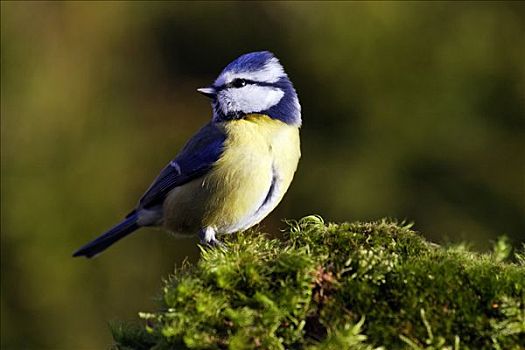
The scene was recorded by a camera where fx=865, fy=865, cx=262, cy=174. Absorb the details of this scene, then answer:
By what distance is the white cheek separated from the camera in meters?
3.01

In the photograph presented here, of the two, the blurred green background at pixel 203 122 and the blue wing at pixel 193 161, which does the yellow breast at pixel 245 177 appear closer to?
the blue wing at pixel 193 161

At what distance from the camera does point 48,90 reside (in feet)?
16.5

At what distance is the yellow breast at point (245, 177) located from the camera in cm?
289

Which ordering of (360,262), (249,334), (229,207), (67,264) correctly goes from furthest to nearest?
(67,264) → (229,207) → (360,262) → (249,334)

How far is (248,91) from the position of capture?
3020 mm

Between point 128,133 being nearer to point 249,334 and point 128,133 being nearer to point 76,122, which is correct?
point 76,122

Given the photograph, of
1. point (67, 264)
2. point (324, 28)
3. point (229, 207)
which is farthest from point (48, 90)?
point (229, 207)

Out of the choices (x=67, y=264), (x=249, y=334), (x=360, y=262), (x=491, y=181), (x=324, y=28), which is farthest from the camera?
(x=324, y=28)

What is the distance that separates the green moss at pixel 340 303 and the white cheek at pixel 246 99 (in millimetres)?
1353

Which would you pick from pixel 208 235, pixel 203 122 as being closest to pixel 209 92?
pixel 208 235

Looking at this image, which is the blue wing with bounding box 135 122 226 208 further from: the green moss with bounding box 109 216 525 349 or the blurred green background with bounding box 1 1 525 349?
the blurred green background with bounding box 1 1 525 349

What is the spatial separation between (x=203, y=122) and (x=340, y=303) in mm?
3569

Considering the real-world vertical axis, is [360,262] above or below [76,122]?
above

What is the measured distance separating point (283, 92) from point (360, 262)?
1.52m
